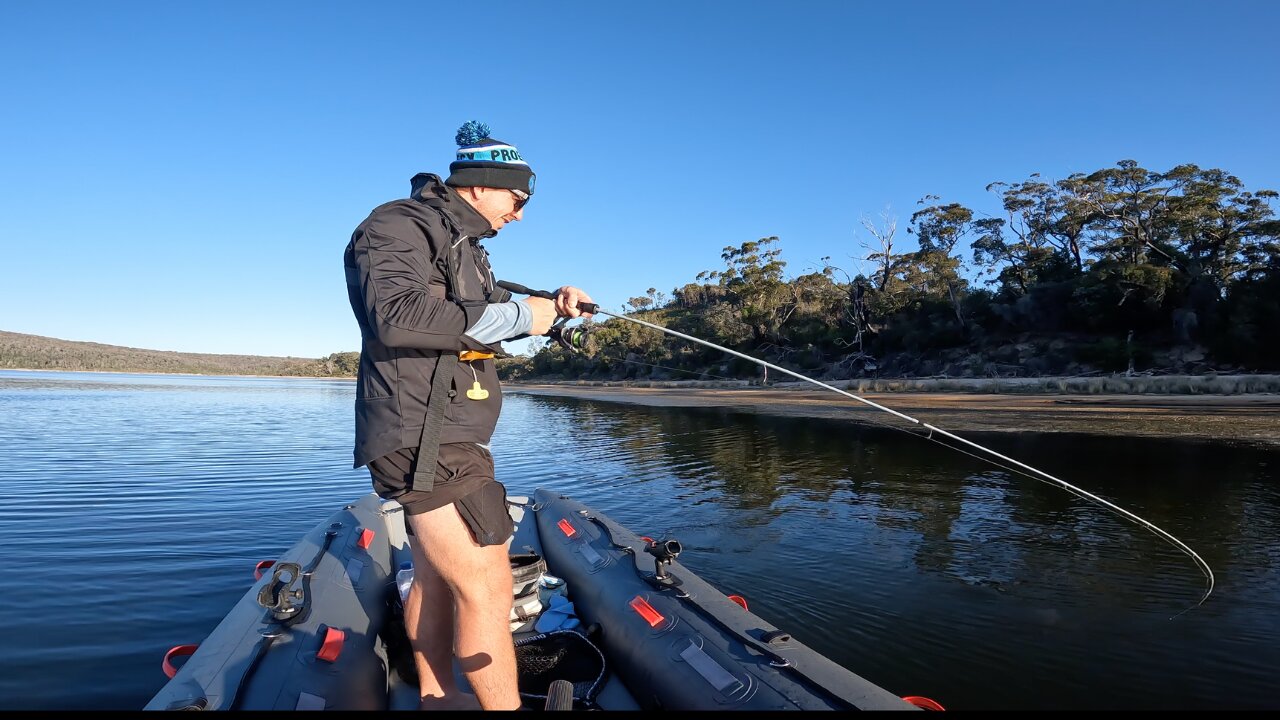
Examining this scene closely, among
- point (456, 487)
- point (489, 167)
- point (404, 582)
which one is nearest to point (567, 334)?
point (489, 167)

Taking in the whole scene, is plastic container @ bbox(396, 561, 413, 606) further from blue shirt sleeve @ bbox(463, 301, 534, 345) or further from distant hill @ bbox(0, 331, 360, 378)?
distant hill @ bbox(0, 331, 360, 378)

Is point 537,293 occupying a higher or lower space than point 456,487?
higher

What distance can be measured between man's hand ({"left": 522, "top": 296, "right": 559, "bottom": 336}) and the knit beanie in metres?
0.47

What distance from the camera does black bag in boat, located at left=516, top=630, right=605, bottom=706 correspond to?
3102 mm

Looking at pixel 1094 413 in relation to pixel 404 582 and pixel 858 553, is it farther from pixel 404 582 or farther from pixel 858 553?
pixel 404 582

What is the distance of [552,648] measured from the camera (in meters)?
3.31

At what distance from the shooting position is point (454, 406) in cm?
206

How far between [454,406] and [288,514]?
7.83m

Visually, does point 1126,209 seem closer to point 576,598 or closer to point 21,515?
point 576,598

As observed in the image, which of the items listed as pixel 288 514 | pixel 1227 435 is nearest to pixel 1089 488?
pixel 1227 435

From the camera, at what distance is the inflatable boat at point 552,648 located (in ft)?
8.36

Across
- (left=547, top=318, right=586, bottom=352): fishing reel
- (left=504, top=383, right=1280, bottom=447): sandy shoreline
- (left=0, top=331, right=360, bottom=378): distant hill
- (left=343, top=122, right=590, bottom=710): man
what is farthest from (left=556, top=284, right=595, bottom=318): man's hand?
(left=0, top=331, right=360, bottom=378): distant hill

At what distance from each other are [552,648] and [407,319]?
2199 mm

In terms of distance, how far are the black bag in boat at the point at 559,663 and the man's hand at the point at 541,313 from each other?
185 centimetres
